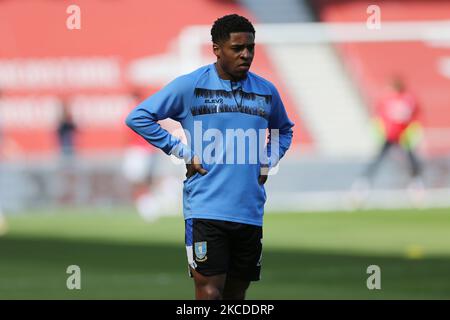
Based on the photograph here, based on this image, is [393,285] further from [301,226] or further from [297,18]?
[297,18]

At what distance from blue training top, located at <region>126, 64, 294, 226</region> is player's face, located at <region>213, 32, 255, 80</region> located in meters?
0.14

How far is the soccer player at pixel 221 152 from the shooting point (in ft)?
27.2

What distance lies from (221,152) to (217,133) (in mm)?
129

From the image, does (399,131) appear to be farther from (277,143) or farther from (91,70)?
(277,143)

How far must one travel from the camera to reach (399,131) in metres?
27.1

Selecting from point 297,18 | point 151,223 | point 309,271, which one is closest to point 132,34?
point 297,18

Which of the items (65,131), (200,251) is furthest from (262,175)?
(65,131)

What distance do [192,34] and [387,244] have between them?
45.9 ft

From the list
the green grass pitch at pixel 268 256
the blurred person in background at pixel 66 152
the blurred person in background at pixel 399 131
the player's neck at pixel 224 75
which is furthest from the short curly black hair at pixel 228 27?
the blurred person in background at pixel 399 131

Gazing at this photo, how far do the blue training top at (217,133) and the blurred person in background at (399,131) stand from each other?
18.3 meters

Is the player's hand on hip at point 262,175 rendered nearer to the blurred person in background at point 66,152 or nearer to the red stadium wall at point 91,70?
the blurred person in background at point 66,152

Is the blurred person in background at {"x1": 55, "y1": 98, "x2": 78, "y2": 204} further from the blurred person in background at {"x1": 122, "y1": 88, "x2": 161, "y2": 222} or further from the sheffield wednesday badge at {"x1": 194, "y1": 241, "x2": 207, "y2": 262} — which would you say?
the sheffield wednesday badge at {"x1": 194, "y1": 241, "x2": 207, "y2": 262}

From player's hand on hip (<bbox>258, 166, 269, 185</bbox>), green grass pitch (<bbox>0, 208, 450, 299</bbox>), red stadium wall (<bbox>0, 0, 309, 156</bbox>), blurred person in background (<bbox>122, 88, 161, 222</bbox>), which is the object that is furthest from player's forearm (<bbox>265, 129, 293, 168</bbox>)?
red stadium wall (<bbox>0, 0, 309, 156</bbox>)

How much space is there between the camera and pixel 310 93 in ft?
99.8
